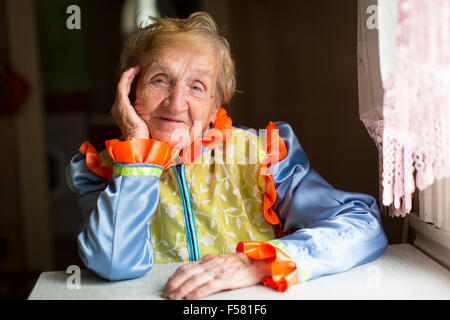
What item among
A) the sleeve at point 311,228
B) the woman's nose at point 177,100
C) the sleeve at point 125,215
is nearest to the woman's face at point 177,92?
the woman's nose at point 177,100

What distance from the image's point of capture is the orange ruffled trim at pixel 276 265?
2.98 ft

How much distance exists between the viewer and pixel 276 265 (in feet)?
3.01

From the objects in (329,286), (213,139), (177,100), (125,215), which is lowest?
(329,286)

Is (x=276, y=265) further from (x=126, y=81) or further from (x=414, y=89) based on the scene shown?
(x=126, y=81)

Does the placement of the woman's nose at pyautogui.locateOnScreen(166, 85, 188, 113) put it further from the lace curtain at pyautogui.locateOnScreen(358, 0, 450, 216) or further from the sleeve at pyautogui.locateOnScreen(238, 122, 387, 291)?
the lace curtain at pyautogui.locateOnScreen(358, 0, 450, 216)

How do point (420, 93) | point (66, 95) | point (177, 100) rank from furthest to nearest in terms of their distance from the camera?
point (66, 95)
point (177, 100)
point (420, 93)

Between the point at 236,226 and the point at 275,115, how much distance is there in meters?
1.45

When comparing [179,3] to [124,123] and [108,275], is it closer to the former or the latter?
[124,123]

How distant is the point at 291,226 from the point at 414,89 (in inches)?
17.9

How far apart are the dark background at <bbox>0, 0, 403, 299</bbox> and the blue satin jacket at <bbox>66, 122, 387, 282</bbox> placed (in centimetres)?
122

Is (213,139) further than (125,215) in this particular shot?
Yes

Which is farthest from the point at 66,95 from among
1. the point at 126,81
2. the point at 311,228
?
the point at 311,228

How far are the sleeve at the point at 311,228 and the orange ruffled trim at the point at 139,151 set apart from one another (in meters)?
0.26

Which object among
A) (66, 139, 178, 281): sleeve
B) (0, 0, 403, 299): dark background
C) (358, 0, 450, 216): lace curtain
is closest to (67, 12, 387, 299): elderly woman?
(66, 139, 178, 281): sleeve
